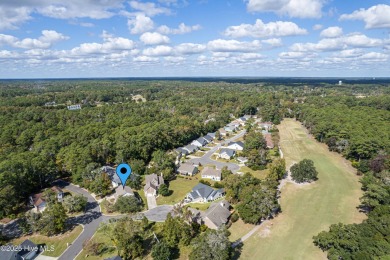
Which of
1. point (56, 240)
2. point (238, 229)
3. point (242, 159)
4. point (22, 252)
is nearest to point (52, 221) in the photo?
point (56, 240)

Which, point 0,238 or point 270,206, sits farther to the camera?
point 270,206

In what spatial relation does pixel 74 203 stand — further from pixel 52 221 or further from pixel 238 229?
pixel 238 229

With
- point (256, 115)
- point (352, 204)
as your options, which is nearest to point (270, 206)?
point (352, 204)

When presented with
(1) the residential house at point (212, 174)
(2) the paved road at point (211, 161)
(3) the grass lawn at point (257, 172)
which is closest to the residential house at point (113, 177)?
(1) the residential house at point (212, 174)

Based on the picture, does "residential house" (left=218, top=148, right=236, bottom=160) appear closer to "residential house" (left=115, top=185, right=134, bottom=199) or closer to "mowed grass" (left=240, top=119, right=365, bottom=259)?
"mowed grass" (left=240, top=119, right=365, bottom=259)

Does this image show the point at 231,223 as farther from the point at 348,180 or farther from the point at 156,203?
the point at 348,180

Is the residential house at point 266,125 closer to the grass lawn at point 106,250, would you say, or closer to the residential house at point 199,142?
the residential house at point 199,142
